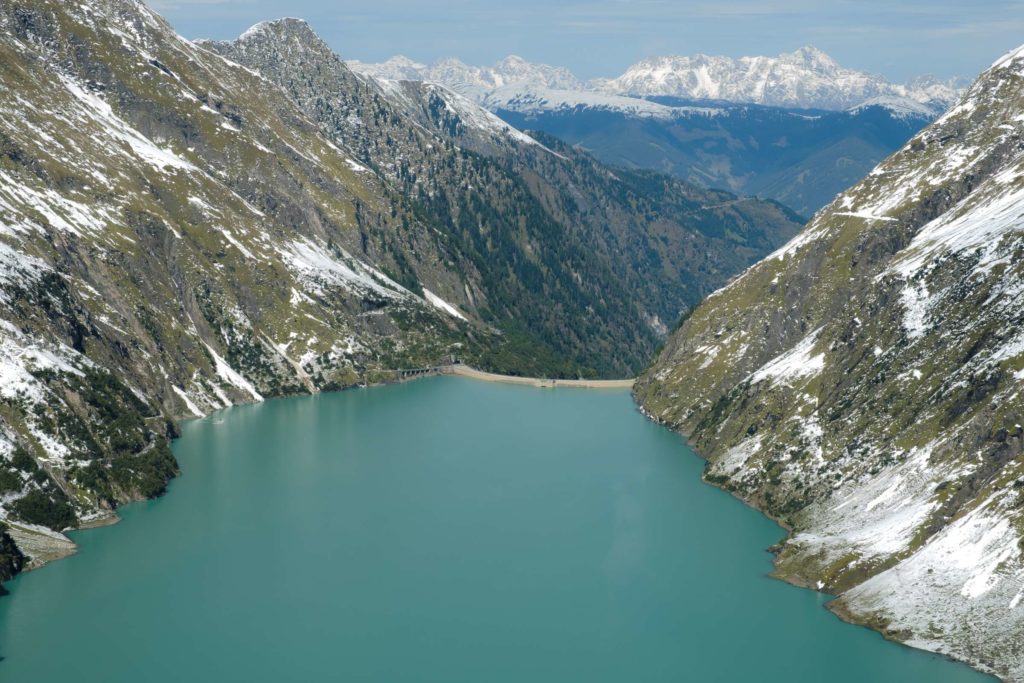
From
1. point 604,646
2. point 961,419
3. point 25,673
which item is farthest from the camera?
point 961,419

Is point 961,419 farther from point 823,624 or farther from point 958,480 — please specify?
point 823,624

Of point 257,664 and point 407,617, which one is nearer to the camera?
point 257,664

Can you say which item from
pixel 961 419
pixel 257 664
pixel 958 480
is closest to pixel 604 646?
pixel 257 664

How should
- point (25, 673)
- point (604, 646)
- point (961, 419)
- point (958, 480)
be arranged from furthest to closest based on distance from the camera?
1. point (961, 419)
2. point (958, 480)
3. point (604, 646)
4. point (25, 673)

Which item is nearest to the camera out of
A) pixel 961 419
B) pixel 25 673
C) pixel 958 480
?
pixel 25 673

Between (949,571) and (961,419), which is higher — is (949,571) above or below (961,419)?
below

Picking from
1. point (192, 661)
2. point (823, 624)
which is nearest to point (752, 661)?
point (823, 624)

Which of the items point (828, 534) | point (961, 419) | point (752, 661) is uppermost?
point (961, 419)

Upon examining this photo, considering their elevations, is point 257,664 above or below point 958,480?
below

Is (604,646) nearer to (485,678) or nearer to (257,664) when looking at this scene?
(485,678)
